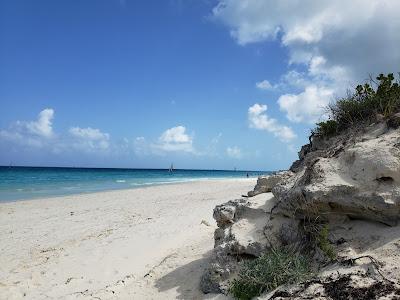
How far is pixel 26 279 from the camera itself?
8.34 meters

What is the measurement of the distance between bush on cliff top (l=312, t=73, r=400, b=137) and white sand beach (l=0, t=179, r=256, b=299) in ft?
11.7

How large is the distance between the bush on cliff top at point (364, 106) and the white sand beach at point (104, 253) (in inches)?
141

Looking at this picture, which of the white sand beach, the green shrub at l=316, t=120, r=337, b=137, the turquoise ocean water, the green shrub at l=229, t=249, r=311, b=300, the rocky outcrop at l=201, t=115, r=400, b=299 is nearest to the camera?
the rocky outcrop at l=201, t=115, r=400, b=299

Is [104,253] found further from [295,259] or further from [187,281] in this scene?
[295,259]

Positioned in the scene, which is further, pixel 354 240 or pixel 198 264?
pixel 198 264

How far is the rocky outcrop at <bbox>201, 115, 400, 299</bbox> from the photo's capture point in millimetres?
4484

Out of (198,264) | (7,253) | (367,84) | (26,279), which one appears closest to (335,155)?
(367,84)

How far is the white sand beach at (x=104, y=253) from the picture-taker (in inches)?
271

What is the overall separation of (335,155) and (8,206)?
18472 millimetres

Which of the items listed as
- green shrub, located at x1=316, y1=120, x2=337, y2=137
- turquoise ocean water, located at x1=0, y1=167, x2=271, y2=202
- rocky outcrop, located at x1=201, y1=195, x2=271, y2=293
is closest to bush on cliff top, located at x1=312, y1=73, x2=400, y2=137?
green shrub, located at x1=316, y1=120, x2=337, y2=137

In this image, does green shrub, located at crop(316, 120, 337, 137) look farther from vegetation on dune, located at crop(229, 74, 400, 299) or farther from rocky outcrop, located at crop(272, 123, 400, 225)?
rocky outcrop, located at crop(272, 123, 400, 225)

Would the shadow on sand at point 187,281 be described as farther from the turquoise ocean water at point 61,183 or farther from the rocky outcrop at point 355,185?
the turquoise ocean water at point 61,183

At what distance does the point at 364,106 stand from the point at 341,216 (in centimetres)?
250

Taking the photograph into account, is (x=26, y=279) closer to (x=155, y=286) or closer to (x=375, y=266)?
(x=155, y=286)
